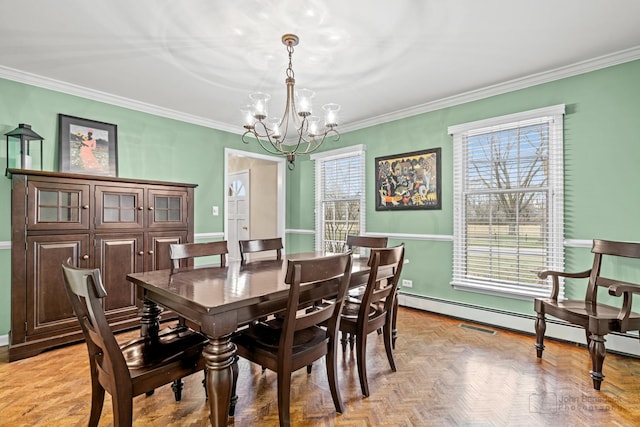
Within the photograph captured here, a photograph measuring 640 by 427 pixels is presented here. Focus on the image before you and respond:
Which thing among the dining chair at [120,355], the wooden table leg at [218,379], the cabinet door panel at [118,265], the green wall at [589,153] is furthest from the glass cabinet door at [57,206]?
the green wall at [589,153]

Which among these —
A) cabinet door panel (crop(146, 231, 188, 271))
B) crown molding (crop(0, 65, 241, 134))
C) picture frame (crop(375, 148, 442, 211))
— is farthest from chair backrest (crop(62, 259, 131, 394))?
picture frame (crop(375, 148, 442, 211))

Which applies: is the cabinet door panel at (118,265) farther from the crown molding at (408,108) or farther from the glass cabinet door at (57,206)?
the crown molding at (408,108)

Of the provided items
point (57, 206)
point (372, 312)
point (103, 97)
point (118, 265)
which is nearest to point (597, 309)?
point (372, 312)

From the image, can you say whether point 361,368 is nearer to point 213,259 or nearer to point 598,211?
point 598,211

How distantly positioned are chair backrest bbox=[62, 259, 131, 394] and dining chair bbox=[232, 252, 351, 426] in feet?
2.00

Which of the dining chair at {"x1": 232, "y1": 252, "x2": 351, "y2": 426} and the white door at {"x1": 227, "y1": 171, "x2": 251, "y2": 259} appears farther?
the white door at {"x1": 227, "y1": 171, "x2": 251, "y2": 259}

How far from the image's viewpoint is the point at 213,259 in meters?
4.45

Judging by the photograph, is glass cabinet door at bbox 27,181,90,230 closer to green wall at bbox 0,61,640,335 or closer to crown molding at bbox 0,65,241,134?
green wall at bbox 0,61,640,335

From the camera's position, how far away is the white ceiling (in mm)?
2080

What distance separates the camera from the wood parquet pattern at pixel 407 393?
6.00 ft

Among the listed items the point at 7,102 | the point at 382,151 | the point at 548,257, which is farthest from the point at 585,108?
the point at 7,102

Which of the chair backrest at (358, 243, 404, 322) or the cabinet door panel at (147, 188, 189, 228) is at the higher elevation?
the cabinet door panel at (147, 188, 189, 228)

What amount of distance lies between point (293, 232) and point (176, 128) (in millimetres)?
2407

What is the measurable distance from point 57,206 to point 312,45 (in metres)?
2.60
